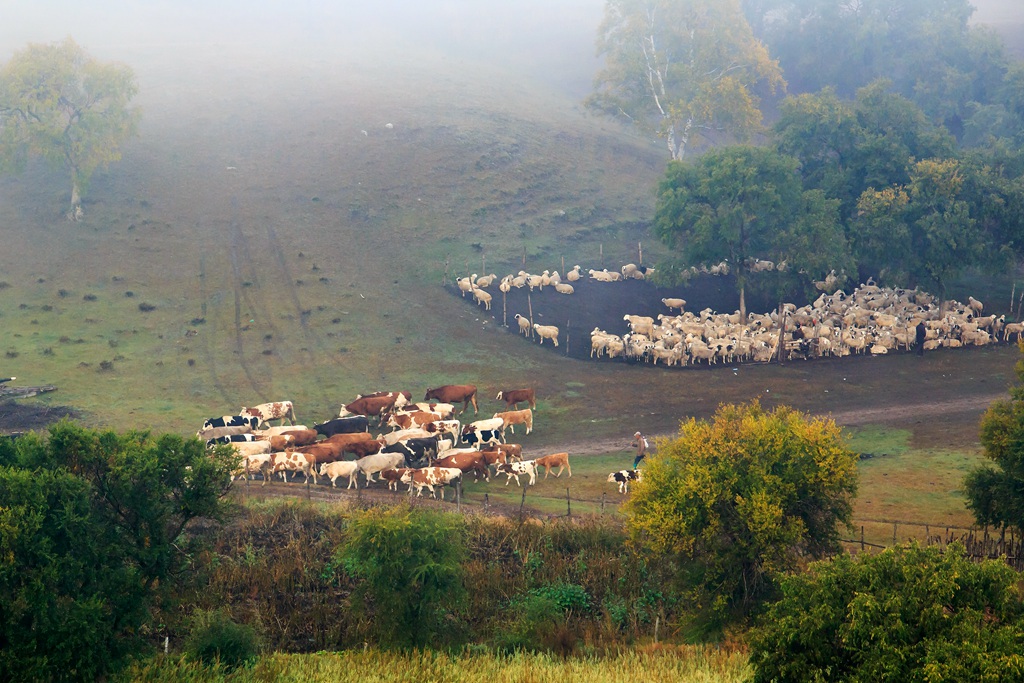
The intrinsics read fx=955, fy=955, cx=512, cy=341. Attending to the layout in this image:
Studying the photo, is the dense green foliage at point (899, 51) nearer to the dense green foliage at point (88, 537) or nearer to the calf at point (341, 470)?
the calf at point (341, 470)

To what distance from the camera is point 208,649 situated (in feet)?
61.2

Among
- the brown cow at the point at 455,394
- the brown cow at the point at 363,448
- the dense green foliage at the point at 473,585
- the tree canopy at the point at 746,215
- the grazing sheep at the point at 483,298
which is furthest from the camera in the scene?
the grazing sheep at the point at 483,298

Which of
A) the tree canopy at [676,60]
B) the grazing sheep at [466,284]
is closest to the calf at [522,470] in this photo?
the grazing sheep at [466,284]

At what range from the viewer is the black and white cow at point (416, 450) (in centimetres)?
2973

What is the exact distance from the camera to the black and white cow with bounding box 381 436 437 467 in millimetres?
29734

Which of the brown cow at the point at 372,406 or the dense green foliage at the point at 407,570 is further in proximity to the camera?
the brown cow at the point at 372,406

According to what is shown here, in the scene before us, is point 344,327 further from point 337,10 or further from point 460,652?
point 337,10

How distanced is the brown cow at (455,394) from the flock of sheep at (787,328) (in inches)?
341

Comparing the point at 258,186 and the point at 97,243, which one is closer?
the point at 97,243

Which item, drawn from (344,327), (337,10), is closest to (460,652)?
(344,327)

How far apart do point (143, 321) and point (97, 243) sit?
32.4ft

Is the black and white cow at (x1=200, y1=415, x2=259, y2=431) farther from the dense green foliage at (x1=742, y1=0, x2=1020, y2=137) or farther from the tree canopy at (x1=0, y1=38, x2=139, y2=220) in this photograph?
the dense green foliage at (x1=742, y1=0, x2=1020, y2=137)

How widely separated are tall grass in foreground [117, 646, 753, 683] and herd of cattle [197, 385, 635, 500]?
8372 mm

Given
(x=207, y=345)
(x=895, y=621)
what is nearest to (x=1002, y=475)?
(x=895, y=621)
